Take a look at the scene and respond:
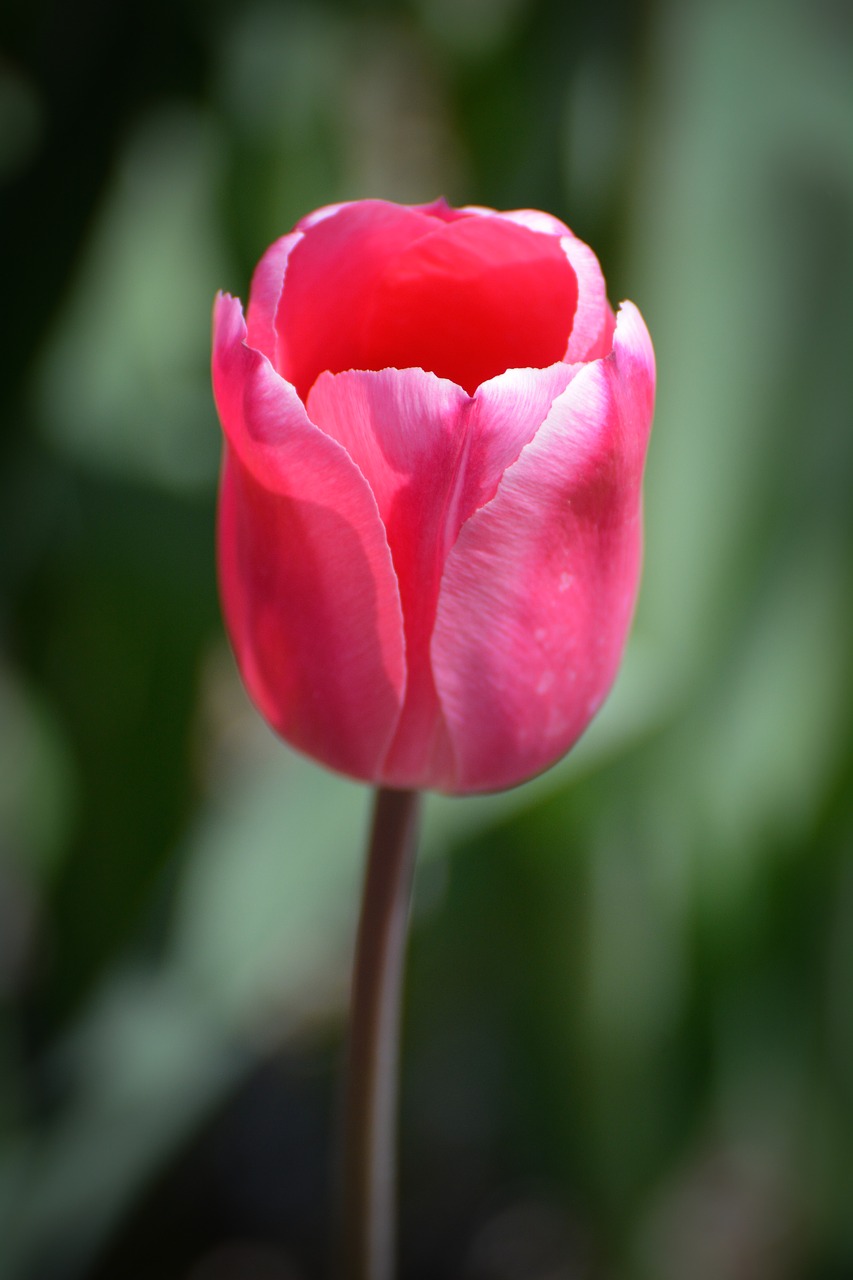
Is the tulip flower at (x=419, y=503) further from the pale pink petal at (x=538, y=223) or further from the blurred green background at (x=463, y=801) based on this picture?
the blurred green background at (x=463, y=801)

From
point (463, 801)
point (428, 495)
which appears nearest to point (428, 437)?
point (428, 495)

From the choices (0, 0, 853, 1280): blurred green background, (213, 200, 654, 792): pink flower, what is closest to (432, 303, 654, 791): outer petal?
(213, 200, 654, 792): pink flower

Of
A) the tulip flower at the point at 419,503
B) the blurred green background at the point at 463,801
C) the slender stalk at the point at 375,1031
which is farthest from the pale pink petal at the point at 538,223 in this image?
the blurred green background at the point at 463,801

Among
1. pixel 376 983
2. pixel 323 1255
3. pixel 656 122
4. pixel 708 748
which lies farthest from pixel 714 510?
pixel 323 1255

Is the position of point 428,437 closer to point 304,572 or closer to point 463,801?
point 304,572

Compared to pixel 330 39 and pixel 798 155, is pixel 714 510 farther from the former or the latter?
pixel 330 39

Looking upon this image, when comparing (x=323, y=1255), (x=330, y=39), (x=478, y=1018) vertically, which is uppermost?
(x=330, y=39)
